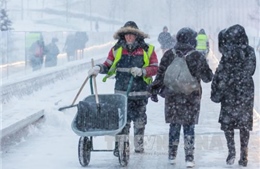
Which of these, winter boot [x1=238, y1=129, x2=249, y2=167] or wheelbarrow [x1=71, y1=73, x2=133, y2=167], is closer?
wheelbarrow [x1=71, y1=73, x2=133, y2=167]

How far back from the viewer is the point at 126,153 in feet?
28.4

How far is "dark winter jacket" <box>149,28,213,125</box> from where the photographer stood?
848cm

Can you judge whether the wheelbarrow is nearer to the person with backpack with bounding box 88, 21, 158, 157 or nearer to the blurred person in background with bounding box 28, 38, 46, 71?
the person with backpack with bounding box 88, 21, 158, 157

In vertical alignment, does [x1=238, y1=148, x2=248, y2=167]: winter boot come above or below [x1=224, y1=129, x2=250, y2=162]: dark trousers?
below

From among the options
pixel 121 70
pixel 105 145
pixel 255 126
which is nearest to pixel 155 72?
pixel 121 70

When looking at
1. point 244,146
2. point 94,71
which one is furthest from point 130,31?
point 244,146

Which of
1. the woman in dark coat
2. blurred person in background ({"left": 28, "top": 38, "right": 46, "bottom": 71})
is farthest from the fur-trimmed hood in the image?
blurred person in background ({"left": 28, "top": 38, "right": 46, "bottom": 71})

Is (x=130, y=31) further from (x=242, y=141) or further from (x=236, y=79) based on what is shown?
(x=242, y=141)

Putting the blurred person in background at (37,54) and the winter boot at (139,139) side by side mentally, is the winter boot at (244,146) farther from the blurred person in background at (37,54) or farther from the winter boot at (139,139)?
the blurred person in background at (37,54)

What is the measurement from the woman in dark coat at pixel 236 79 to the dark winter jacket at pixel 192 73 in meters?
0.20

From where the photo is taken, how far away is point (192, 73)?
851cm

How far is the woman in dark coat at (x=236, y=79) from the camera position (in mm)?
8430

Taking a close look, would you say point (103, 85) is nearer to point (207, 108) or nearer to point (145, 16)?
point (207, 108)

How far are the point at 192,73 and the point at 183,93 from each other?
0.25m
